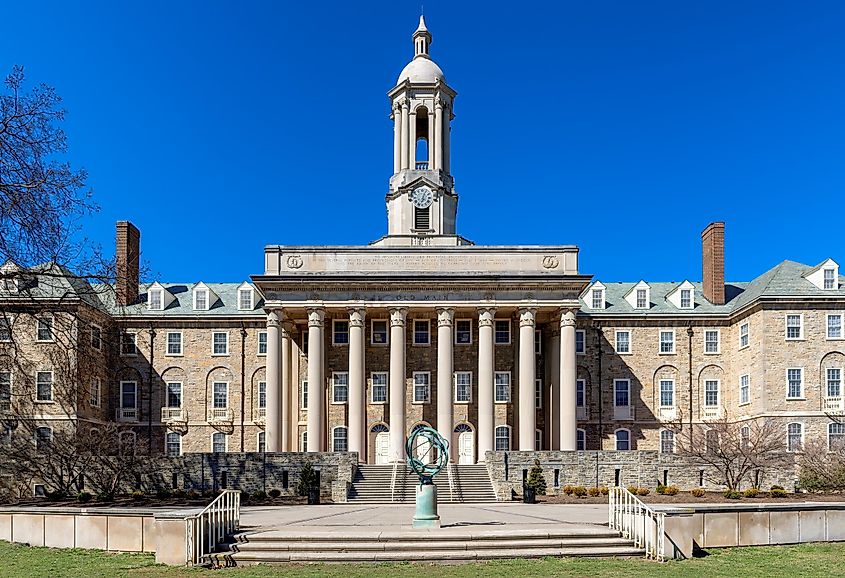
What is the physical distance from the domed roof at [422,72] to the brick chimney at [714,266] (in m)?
19.6

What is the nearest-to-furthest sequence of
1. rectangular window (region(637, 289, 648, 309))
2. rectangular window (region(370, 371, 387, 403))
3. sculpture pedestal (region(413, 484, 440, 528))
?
sculpture pedestal (region(413, 484, 440, 528))
rectangular window (region(370, 371, 387, 403))
rectangular window (region(637, 289, 648, 309))

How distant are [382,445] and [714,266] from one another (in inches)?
929

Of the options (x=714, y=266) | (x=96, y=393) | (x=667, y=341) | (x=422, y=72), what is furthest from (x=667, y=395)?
(x=96, y=393)

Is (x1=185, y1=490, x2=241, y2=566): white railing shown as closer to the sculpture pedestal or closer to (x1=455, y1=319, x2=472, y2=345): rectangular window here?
the sculpture pedestal

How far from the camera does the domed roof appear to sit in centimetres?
6350

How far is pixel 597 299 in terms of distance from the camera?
64188 millimetres

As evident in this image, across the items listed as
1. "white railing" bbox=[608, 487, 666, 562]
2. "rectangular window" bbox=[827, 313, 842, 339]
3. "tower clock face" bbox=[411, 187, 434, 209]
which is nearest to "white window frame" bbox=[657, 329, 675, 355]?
"rectangular window" bbox=[827, 313, 842, 339]

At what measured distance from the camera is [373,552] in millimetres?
23484

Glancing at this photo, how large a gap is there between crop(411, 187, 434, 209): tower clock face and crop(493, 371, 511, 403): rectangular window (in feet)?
37.4

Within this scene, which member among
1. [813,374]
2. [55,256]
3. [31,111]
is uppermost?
[31,111]

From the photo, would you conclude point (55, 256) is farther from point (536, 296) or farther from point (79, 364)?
point (536, 296)

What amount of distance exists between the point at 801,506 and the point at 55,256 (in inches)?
803

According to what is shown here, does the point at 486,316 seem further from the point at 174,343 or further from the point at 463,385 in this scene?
the point at 174,343

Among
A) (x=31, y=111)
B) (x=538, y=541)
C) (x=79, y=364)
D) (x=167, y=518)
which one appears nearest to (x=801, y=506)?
(x=538, y=541)
